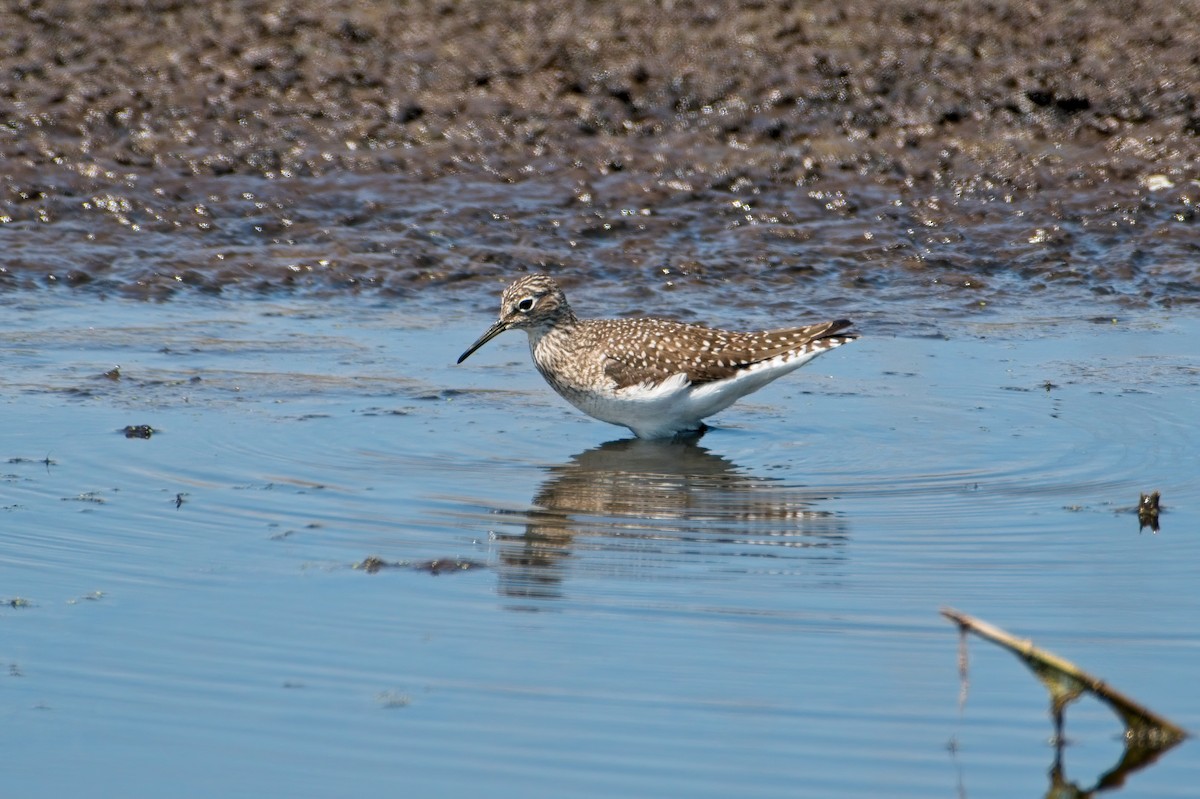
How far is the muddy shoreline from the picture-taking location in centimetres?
1382

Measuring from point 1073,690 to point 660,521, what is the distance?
10.4ft

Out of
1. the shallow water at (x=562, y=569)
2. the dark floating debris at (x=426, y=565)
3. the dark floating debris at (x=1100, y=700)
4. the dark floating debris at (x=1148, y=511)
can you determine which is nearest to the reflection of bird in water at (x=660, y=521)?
the shallow water at (x=562, y=569)

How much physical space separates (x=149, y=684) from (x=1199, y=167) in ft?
38.7

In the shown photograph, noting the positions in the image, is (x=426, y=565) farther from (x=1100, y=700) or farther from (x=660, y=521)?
(x=1100, y=700)

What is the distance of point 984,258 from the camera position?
14078 millimetres

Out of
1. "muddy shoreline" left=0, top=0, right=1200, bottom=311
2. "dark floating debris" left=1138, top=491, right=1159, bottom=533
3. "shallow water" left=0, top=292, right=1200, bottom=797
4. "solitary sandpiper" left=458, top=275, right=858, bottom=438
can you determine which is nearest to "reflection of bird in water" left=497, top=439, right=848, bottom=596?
"shallow water" left=0, top=292, right=1200, bottom=797

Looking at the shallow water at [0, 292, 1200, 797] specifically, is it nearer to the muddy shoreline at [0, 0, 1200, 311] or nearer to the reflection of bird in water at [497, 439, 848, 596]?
the reflection of bird in water at [497, 439, 848, 596]

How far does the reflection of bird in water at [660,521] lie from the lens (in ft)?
25.2

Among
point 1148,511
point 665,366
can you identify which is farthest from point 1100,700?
point 665,366

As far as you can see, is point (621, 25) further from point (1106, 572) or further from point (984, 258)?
point (1106, 572)

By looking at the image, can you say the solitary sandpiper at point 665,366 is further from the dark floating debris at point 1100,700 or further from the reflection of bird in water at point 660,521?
the dark floating debris at point 1100,700

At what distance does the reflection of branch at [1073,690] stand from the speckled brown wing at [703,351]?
4783mm

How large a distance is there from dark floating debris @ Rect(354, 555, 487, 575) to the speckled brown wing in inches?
110

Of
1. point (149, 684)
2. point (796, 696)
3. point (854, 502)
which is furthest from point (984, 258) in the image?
point (149, 684)
